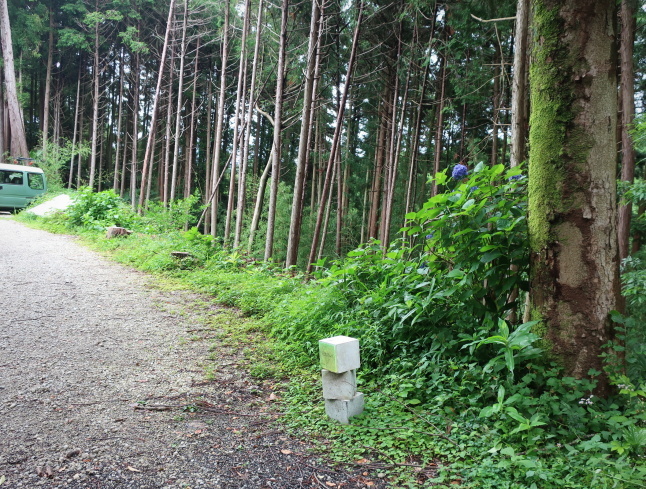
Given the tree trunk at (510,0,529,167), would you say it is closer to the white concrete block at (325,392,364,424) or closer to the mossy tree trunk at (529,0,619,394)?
the mossy tree trunk at (529,0,619,394)

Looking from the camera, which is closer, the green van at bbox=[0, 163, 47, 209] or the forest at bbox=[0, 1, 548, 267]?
the forest at bbox=[0, 1, 548, 267]

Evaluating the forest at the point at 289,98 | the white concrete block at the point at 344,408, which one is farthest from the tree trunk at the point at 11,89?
the white concrete block at the point at 344,408

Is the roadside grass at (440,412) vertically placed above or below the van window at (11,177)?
below

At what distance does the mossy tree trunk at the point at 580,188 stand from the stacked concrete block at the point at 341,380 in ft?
3.80

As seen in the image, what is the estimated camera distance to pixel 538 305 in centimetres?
262

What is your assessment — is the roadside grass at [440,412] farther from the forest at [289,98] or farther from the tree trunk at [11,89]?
the tree trunk at [11,89]

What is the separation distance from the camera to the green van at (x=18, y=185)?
15.8m

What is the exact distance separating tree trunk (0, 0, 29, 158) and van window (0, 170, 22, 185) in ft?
18.1

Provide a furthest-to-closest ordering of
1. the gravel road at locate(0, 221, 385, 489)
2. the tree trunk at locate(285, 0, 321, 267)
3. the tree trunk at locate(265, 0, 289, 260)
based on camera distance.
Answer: the tree trunk at locate(265, 0, 289, 260)
the tree trunk at locate(285, 0, 321, 267)
the gravel road at locate(0, 221, 385, 489)

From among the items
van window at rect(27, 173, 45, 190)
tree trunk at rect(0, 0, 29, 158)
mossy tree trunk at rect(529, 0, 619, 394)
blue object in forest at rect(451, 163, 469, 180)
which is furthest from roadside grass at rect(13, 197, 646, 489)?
tree trunk at rect(0, 0, 29, 158)

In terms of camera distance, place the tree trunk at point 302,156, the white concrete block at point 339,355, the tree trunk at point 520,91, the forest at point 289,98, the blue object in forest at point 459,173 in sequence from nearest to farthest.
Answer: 1. the white concrete block at point 339,355
2. the blue object in forest at point 459,173
3. the tree trunk at point 520,91
4. the tree trunk at point 302,156
5. the forest at point 289,98

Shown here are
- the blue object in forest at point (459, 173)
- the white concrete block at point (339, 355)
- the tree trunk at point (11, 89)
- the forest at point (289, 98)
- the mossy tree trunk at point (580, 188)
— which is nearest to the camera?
the mossy tree trunk at point (580, 188)

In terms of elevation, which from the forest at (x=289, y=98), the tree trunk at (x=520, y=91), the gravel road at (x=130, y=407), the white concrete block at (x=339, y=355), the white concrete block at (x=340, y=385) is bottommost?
the gravel road at (x=130, y=407)

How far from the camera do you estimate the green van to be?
15797 mm
